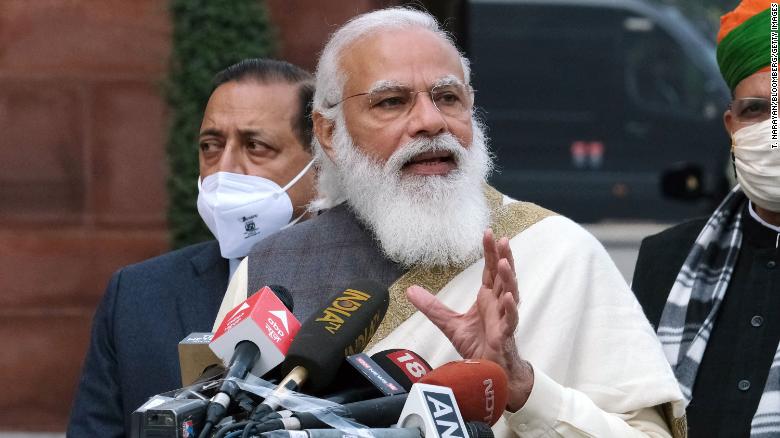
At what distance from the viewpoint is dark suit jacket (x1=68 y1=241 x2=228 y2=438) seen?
4.09 meters

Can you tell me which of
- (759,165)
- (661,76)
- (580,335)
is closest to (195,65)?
(759,165)

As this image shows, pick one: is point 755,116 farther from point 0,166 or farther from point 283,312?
point 0,166

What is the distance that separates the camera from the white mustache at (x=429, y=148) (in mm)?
3621

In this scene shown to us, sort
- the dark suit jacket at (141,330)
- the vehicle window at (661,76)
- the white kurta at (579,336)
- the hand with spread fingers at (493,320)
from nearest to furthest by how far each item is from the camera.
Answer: the hand with spread fingers at (493,320) < the white kurta at (579,336) < the dark suit jacket at (141,330) < the vehicle window at (661,76)

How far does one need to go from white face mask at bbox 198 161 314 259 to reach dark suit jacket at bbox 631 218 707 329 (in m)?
1.11

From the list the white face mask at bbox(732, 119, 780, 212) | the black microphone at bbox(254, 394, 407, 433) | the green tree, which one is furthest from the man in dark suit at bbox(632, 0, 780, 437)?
the green tree

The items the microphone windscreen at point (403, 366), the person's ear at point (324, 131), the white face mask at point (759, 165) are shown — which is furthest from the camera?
the white face mask at point (759, 165)

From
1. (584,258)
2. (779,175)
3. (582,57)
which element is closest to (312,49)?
(779,175)

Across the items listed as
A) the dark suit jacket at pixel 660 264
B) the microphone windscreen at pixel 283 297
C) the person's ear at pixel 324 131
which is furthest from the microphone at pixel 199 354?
the dark suit jacket at pixel 660 264

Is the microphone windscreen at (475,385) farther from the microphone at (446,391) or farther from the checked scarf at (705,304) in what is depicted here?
the checked scarf at (705,304)

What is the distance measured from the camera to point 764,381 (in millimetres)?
4137

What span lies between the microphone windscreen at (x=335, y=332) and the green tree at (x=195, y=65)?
480cm

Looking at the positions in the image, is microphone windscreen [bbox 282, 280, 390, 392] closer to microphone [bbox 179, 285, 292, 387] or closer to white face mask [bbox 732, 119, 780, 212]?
microphone [bbox 179, 285, 292, 387]

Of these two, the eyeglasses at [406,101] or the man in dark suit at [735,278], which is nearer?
the eyeglasses at [406,101]
